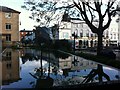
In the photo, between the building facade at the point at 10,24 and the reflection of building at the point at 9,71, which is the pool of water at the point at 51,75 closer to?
the reflection of building at the point at 9,71

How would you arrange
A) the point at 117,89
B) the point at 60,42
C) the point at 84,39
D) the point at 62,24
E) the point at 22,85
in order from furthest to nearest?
the point at 84,39, the point at 60,42, the point at 62,24, the point at 22,85, the point at 117,89

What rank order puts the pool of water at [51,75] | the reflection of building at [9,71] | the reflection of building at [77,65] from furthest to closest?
the reflection of building at [77,65] → the reflection of building at [9,71] → the pool of water at [51,75]

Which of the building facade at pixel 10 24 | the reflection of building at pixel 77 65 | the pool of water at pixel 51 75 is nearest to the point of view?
the pool of water at pixel 51 75

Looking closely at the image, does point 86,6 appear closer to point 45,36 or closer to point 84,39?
point 45,36

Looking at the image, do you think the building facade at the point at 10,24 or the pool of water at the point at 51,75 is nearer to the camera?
the pool of water at the point at 51,75

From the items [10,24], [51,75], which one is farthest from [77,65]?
[10,24]

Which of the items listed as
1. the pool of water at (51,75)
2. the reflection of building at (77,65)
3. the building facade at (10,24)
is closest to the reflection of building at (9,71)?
the pool of water at (51,75)

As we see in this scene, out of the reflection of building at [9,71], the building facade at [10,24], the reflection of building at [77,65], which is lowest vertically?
the reflection of building at [77,65]

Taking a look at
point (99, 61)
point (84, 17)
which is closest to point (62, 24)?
point (84, 17)

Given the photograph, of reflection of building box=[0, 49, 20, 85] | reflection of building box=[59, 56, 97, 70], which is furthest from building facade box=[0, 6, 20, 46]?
reflection of building box=[0, 49, 20, 85]

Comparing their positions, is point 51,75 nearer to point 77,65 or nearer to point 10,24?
point 77,65

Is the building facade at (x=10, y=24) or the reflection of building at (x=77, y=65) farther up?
the building facade at (x=10, y=24)

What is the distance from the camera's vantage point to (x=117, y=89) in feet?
24.2

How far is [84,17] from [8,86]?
1449 cm
